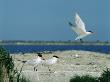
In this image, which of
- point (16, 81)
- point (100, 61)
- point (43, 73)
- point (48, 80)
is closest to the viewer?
point (16, 81)

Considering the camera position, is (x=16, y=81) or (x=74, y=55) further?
(x=74, y=55)

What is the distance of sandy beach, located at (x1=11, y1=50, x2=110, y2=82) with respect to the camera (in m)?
21.6

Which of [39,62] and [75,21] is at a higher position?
[75,21]

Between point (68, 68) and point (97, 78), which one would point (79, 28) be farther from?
point (97, 78)

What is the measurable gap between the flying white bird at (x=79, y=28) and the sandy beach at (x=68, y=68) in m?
1.50

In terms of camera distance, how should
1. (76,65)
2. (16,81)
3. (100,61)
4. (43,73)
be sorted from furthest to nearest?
(100,61) < (76,65) < (43,73) < (16,81)

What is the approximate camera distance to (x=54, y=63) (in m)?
26.5

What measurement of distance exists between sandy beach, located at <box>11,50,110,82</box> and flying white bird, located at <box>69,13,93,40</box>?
1503 mm

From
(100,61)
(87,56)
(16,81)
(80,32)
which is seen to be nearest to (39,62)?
(80,32)

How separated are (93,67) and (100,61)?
10.8ft

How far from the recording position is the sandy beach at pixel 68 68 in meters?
21.6

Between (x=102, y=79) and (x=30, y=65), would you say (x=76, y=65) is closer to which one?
(x=30, y=65)

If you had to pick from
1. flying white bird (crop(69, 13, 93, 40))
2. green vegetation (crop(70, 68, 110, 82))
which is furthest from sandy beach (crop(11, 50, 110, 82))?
green vegetation (crop(70, 68, 110, 82))

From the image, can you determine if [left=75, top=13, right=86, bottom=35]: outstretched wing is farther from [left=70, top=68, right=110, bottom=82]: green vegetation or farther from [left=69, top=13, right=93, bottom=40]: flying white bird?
[left=70, top=68, right=110, bottom=82]: green vegetation
